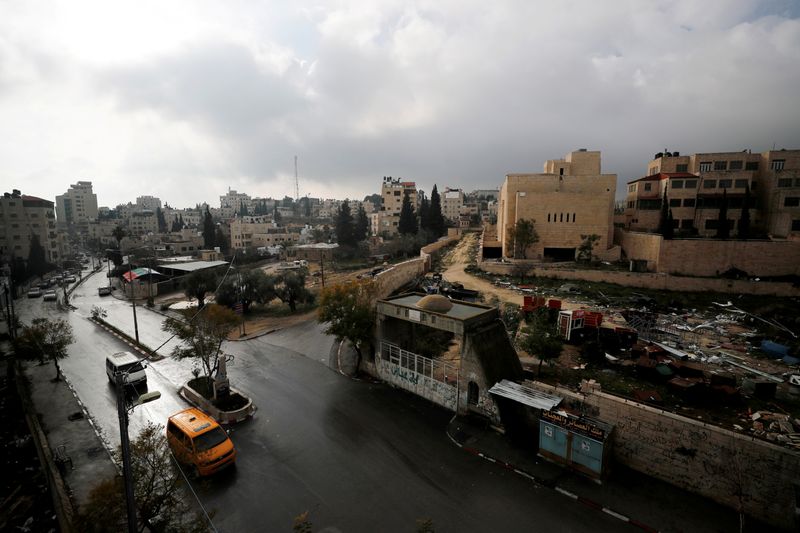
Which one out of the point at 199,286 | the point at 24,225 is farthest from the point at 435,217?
the point at 24,225

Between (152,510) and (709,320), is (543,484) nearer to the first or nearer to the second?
(152,510)

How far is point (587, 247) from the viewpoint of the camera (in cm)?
3947

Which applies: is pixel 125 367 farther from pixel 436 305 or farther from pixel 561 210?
pixel 561 210

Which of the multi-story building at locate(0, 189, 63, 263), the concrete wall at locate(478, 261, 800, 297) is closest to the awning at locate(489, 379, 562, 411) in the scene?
the concrete wall at locate(478, 261, 800, 297)

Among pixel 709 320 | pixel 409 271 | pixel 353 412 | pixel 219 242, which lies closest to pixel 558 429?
pixel 353 412

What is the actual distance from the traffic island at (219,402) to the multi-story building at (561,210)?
3525cm

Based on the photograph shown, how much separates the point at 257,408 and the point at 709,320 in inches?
1106

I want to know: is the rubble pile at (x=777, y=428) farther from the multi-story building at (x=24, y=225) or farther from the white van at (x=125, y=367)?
the multi-story building at (x=24, y=225)

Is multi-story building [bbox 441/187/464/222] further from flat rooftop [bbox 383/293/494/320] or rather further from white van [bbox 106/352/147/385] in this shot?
white van [bbox 106/352/147/385]

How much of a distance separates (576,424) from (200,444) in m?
11.6

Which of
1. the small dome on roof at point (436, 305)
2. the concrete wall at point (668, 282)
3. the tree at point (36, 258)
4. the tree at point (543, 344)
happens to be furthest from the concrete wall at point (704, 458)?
the tree at point (36, 258)

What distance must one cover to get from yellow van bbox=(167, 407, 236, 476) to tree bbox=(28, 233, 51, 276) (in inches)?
2667

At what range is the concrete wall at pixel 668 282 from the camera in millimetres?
29656

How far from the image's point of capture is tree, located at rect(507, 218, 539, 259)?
41.8m
